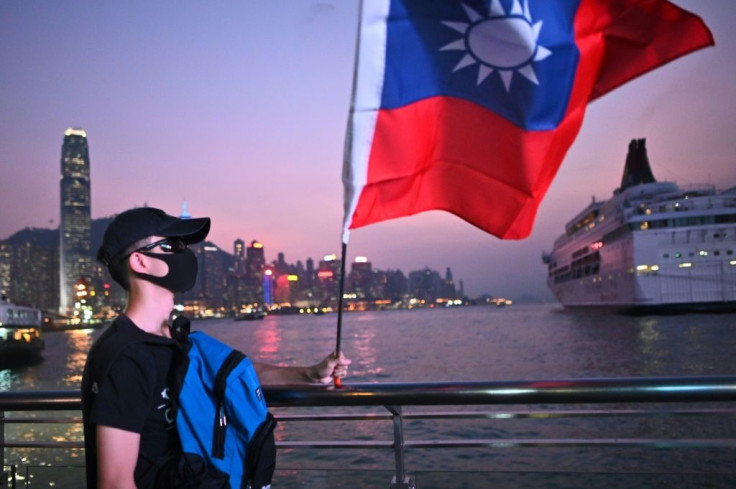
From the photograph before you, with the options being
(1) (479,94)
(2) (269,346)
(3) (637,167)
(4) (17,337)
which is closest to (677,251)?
(3) (637,167)

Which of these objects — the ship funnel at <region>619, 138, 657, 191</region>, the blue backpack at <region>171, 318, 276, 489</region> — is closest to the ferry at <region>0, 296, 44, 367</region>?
the blue backpack at <region>171, 318, 276, 489</region>

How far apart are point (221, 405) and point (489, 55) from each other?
1.94 metres

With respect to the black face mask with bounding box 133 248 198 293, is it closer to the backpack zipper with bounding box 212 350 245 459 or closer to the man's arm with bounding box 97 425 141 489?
the backpack zipper with bounding box 212 350 245 459

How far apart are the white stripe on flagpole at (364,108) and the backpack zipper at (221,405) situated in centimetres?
97

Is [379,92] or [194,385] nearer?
[194,385]

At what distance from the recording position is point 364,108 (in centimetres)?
283

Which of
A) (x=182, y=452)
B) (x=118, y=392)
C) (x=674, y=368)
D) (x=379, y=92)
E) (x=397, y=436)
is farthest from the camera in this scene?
(x=674, y=368)

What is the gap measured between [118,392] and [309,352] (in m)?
47.8

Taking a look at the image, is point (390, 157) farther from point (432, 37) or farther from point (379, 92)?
point (432, 37)

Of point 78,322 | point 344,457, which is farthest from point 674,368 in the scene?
point 78,322

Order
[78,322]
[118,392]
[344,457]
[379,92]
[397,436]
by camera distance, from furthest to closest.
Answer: [78,322] → [344,457] → [379,92] → [397,436] → [118,392]

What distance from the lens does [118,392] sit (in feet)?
5.56

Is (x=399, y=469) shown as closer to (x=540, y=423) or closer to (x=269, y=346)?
(x=540, y=423)

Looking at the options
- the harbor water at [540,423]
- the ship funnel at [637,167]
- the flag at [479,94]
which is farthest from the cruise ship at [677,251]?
the flag at [479,94]
